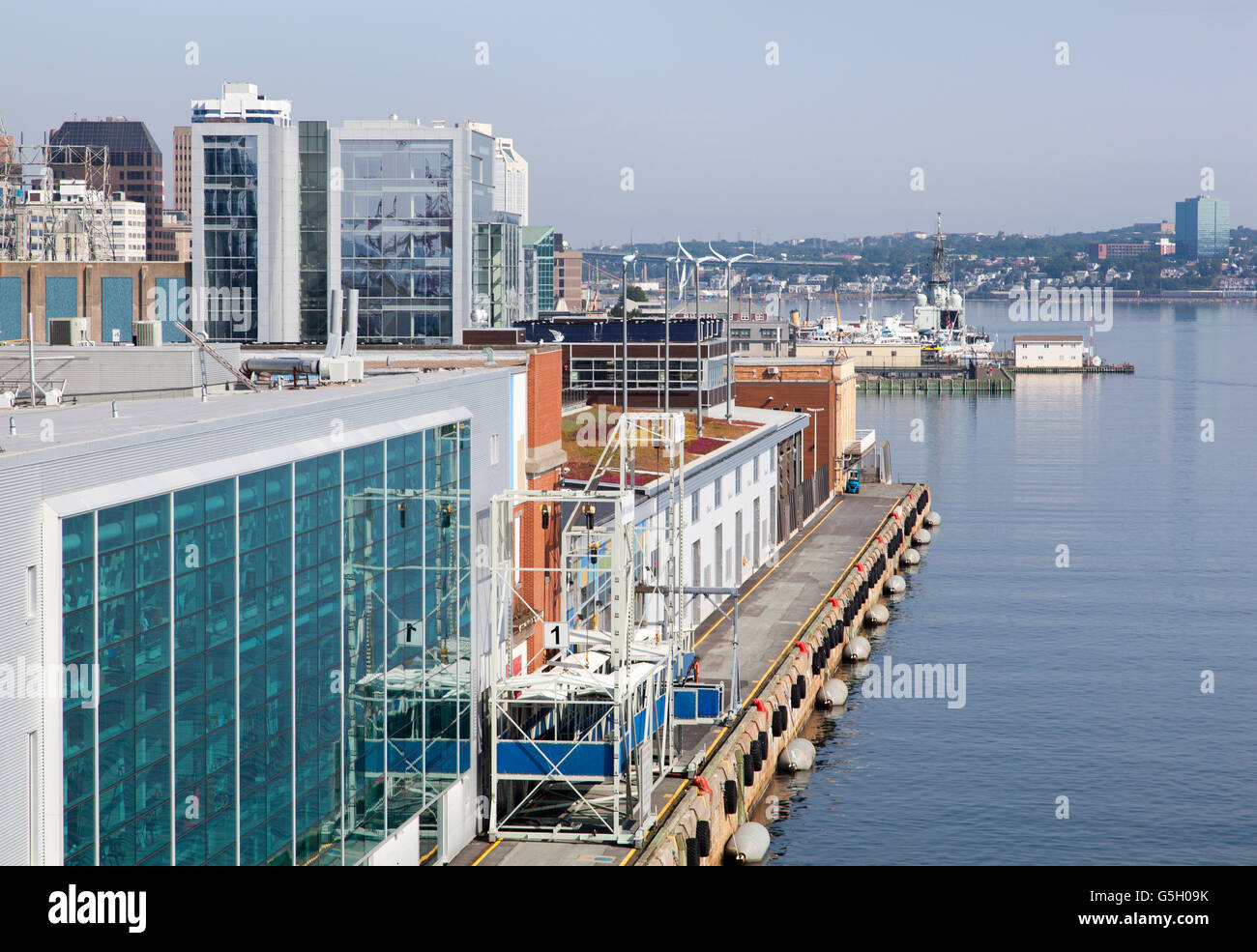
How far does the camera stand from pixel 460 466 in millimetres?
28391

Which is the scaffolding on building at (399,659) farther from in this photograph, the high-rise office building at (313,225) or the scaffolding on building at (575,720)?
the high-rise office building at (313,225)

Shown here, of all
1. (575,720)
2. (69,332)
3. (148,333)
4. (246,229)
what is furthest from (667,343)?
(69,332)

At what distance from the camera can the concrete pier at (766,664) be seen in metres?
28.4

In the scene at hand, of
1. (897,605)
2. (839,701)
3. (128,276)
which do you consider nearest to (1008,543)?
(897,605)

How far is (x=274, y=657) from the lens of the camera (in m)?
20.5

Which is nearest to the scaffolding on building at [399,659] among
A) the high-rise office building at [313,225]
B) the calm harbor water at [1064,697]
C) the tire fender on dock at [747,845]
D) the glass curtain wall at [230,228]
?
the tire fender on dock at [747,845]

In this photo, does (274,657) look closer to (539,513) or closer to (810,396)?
(539,513)

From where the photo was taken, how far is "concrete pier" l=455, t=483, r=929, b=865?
2841cm

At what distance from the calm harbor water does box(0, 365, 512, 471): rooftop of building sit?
17392 millimetres

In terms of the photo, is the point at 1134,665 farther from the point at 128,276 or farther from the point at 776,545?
the point at 128,276

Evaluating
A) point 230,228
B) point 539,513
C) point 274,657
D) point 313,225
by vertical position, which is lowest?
point 274,657

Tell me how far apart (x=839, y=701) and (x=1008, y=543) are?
33.2 metres

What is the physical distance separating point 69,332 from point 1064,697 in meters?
32.1
